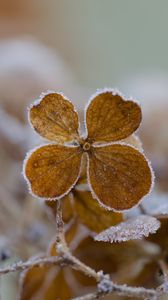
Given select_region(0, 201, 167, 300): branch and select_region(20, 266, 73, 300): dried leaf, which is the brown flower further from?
select_region(20, 266, 73, 300): dried leaf

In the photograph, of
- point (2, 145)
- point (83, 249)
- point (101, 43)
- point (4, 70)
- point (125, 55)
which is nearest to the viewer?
point (83, 249)

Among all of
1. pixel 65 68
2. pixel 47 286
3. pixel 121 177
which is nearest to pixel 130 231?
pixel 121 177

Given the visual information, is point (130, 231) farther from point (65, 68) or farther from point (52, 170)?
point (65, 68)

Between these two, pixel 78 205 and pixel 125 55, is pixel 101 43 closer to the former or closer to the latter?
pixel 125 55

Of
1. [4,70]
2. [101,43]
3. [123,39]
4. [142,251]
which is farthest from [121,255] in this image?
[123,39]

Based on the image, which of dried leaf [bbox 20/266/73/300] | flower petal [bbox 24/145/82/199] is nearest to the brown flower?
flower petal [bbox 24/145/82/199]

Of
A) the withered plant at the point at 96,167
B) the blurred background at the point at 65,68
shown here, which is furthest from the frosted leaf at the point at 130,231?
the blurred background at the point at 65,68

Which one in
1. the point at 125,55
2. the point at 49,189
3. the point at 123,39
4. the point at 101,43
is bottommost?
the point at 49,189
